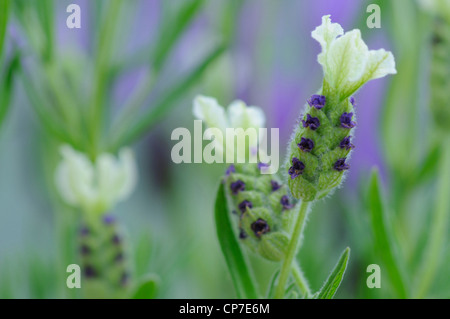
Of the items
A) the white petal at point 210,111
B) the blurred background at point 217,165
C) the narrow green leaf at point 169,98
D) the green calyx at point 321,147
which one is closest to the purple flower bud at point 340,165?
the green calyx at point 321,147

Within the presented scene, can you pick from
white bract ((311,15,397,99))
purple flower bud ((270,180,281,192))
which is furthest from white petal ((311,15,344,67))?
purple flower bud ((270,180,281,192))

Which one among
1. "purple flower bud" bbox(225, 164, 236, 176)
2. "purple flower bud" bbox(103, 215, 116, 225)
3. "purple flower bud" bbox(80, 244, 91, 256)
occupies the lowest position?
"purple flower bud" bbox(80, 244, 91, 256)

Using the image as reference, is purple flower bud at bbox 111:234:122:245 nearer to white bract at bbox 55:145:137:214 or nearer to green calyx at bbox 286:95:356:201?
white bract at bbox 55:145:137:214

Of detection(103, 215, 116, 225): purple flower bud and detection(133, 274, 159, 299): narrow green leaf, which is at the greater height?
detection(103, 215, 116, 225): purple flower bud

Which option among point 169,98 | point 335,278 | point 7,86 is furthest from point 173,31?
point 335,278

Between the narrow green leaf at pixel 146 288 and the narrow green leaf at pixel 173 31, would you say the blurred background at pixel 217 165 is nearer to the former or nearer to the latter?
the narrow green leaf at pixel 173 31
